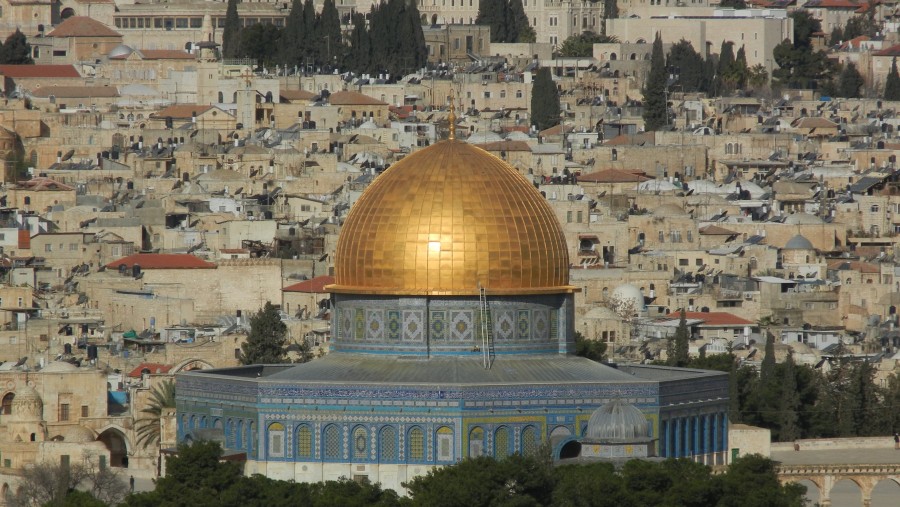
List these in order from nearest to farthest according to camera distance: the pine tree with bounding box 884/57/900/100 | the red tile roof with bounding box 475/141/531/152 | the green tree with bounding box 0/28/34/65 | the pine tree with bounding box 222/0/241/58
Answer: the red tile roof with bounding box 475/141/531/152, the pine tree with bounding box 222/0/241/58, the pine tree with bounding box 884/57/900/100, the green tree with bounding box 0/28/34/65

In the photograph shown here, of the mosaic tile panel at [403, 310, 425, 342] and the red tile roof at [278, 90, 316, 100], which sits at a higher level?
the mosaic tile panel at [403, 310, 425, 342]

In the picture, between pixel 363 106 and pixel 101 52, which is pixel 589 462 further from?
pixel 101 52

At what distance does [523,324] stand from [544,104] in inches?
2380

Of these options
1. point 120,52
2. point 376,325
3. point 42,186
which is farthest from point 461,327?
point 120,52

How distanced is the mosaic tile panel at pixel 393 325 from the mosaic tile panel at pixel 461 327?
27.0 inches

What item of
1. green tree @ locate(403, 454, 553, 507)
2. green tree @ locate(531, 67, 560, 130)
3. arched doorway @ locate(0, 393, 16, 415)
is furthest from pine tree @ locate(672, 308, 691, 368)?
green tree @ locate(531, 67, 560, 130)

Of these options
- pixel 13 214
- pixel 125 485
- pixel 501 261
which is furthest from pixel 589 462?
pixel 13 214

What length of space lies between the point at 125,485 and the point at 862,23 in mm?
98181

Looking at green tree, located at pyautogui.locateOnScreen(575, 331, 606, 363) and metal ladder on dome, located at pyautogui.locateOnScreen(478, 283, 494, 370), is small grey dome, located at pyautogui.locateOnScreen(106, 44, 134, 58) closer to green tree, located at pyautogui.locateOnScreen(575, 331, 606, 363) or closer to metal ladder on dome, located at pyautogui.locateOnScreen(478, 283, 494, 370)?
green tree, located at pyautogui.locateOnScreen(575, 331, 606, 363)

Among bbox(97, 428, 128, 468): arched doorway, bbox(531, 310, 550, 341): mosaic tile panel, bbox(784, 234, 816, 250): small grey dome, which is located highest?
bbox(531, 310, 550, 341): mosaic tile panel

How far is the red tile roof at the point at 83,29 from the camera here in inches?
4934

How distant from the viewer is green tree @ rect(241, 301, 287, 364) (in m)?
58.0

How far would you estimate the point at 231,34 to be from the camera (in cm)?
11875

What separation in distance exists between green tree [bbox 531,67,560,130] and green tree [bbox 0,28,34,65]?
20614 mm
